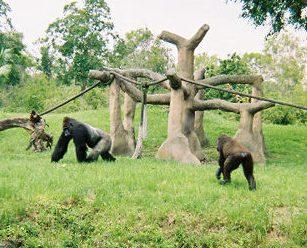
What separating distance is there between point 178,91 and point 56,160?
177 inches

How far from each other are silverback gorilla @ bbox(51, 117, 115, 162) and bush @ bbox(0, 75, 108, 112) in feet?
75.6

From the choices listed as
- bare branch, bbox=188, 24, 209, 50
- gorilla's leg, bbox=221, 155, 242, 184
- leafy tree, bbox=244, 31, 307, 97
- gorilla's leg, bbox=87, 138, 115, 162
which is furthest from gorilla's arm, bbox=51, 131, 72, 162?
leafy tree, bbox=244, 31, 307, 97

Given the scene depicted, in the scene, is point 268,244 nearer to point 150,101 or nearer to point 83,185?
point 83,185

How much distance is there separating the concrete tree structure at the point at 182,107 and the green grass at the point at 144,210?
13.3 feet

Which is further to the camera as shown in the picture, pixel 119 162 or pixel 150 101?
pixel 150 101

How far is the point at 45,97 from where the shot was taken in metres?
44.4

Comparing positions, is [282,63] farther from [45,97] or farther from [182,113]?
[182,113]

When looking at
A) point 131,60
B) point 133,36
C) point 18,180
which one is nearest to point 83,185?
point 18,180

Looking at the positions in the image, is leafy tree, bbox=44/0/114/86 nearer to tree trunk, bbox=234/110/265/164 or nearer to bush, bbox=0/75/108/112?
bush, bbox=0/75/108/112

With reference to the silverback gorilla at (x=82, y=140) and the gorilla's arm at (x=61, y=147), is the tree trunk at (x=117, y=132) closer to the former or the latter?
the silverback gorilla at (x=82, y=140)

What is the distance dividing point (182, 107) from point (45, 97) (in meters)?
31.3

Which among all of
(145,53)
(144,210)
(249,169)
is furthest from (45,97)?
(144,210)

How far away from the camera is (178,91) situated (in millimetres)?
14945

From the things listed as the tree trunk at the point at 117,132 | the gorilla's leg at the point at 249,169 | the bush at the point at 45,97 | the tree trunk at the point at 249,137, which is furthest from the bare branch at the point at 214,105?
the bush at the point at 45,97
